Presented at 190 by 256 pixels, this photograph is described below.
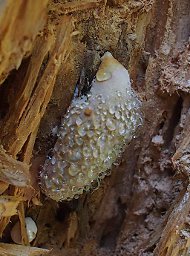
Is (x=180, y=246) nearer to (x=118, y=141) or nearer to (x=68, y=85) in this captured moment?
(x=118, y=141)

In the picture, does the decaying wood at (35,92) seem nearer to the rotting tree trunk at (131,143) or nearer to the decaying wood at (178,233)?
the rotting tree trunk at (131,143)

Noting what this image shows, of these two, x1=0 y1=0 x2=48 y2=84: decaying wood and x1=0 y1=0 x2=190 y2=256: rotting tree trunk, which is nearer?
x1=0 y1=0 x2=48 y2=84: decaying wood

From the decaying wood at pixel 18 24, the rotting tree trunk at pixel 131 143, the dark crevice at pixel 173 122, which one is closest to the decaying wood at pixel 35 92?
the rotting tree trunk at pixel 131 143

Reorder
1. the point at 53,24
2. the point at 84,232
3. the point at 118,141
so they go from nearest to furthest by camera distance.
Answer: the point at 53,24 → the point at 118,141 → the point at 84,232

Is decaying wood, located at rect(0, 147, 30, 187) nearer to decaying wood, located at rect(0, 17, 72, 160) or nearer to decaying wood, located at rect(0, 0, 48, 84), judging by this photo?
decaying wood, located at rect(0, 17, 72, 160)

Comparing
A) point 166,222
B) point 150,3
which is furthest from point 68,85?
point 166,222

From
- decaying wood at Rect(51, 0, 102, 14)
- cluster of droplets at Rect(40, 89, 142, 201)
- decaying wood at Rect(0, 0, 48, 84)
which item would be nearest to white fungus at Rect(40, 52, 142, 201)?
cluster of droplets at Rect(40, 89, 142, 201)

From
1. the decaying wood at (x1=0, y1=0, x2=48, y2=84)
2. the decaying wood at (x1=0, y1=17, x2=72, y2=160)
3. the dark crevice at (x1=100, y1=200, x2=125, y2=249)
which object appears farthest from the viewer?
the dark crevice at (x1=100, y1=200, x2=125, y2=249)
